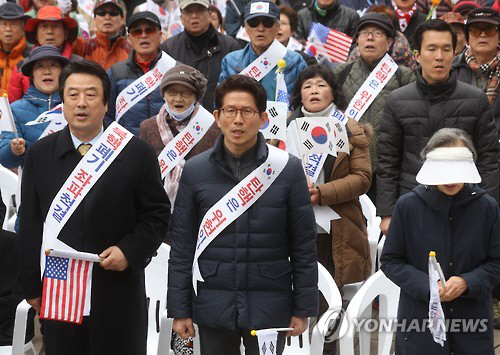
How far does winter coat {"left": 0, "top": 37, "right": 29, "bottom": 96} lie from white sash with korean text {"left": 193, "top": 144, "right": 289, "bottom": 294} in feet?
15.4

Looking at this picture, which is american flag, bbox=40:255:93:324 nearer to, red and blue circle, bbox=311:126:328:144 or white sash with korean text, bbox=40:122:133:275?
white sash with korean text, bbox=40:122:133:275

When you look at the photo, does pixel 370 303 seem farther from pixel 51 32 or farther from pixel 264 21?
pixel 51 32

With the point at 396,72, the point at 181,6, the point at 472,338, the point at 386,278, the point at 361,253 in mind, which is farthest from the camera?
the point at 181,6

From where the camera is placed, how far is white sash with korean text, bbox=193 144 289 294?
5.16 meters

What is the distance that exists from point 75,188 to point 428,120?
2.54 metres

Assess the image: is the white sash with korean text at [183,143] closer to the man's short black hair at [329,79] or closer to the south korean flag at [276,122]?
the south korean flag at [276,122]

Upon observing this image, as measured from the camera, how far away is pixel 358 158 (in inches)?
263

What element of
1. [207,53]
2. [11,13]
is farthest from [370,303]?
[11,13]

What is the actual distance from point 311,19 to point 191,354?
5.35m

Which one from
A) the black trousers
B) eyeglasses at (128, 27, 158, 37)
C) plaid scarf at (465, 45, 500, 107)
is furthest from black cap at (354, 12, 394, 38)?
the black trousers

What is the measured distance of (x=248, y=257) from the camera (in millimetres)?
5160

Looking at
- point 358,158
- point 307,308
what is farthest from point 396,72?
point 307,308

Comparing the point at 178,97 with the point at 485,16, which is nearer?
the point at 178,97

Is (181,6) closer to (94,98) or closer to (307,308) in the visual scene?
(94,98)
